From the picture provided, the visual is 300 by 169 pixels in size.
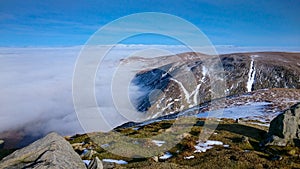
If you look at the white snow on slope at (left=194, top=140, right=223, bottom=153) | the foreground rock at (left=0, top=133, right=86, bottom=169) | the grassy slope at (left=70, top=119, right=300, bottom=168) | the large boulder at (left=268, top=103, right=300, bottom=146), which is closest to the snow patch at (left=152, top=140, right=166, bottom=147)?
the grassy slope at (left=70, top=119, right=300, bottom=168)

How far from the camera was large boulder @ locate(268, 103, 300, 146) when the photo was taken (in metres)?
29.9

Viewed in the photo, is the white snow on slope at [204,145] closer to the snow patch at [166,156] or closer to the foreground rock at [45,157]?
the snow patch at [166,156]

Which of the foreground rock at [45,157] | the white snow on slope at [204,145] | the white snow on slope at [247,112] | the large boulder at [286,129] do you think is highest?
the foreground rock at [45,157]

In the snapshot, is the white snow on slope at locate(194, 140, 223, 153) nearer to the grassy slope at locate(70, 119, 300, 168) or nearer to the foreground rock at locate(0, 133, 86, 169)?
the grassy slope at locate(70, 119, 300, 168)

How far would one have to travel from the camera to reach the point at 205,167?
21.8 metres

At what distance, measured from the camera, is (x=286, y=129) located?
102 feet

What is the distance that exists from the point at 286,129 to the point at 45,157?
27.0 m

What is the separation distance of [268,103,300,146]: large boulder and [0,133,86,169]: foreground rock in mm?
22271

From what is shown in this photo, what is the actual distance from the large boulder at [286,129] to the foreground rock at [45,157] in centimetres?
2227

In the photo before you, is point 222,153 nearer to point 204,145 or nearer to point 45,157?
point 204,145

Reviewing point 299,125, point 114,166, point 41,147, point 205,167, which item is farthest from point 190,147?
point 41,147

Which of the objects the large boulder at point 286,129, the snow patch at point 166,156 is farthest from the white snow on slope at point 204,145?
the large boulder at point 286,129

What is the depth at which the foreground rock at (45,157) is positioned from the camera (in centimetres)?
1606

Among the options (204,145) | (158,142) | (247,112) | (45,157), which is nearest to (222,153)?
(204,145)
